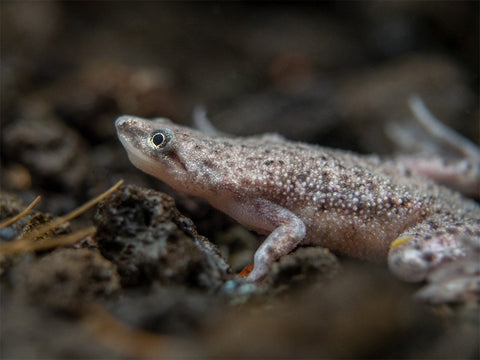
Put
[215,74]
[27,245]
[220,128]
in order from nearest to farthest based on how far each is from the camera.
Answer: [27,245], [220,128], [215,74]

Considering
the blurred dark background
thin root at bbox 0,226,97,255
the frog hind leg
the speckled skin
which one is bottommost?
thin root at bbox 0,226,97,255

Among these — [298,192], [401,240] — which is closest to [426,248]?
[401,240]

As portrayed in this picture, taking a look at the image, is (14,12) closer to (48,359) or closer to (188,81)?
(188,81)

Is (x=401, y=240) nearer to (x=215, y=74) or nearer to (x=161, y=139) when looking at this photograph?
(x=161, y=139)

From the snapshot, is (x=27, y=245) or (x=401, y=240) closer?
(x=27, y=245)

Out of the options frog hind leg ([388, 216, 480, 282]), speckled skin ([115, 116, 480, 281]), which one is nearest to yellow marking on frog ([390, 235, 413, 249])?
frog hind leg ([388, 216, 480, 282])

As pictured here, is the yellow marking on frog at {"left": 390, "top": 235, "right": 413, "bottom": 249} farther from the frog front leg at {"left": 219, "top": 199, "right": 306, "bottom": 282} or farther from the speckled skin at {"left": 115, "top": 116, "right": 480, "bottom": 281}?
the frog front leg at {"left": 219, "top": 199, "right": 306, "bottom": 282}
